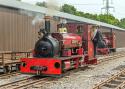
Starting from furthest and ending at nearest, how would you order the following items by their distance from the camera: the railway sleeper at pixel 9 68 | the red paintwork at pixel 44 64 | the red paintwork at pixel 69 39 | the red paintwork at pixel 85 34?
the red paintwork at pixel 85 34 < the railway sleeper at pixel 9 68 < the red paintwork at pixel 69 39 < the red paintwork at pixel 44 64

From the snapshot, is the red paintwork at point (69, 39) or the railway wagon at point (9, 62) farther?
the railway wagon at point (9, 62)

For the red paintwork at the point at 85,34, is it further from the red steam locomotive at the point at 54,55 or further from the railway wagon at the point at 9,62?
the railway wagon at the point at 9,62

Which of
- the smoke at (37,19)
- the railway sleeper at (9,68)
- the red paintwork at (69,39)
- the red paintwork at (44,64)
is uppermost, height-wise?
the smoke at (37,19)

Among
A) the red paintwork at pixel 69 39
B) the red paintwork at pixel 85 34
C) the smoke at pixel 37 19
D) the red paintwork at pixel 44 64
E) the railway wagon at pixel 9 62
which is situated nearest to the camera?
the red paintwork at pixel 44 64

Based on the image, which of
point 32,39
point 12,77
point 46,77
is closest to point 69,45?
point 46,77

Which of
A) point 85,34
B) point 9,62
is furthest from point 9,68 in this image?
point 85,34

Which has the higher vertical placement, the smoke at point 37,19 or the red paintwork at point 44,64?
the smoke at point 37,19

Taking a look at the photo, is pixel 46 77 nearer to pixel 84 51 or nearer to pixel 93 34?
pixel 84 51

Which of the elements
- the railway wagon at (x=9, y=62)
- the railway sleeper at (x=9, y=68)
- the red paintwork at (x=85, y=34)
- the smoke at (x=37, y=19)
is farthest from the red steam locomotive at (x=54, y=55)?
the smoke at (x=37, y=19)

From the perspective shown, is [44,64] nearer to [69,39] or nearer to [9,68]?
[69,39]

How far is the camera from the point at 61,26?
54.3 ft

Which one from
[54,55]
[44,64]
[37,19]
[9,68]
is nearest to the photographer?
[44,64]

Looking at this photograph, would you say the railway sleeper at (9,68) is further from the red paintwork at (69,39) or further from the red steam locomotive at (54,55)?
the red paintwork at (69,39)

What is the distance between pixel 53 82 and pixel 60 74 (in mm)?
970
